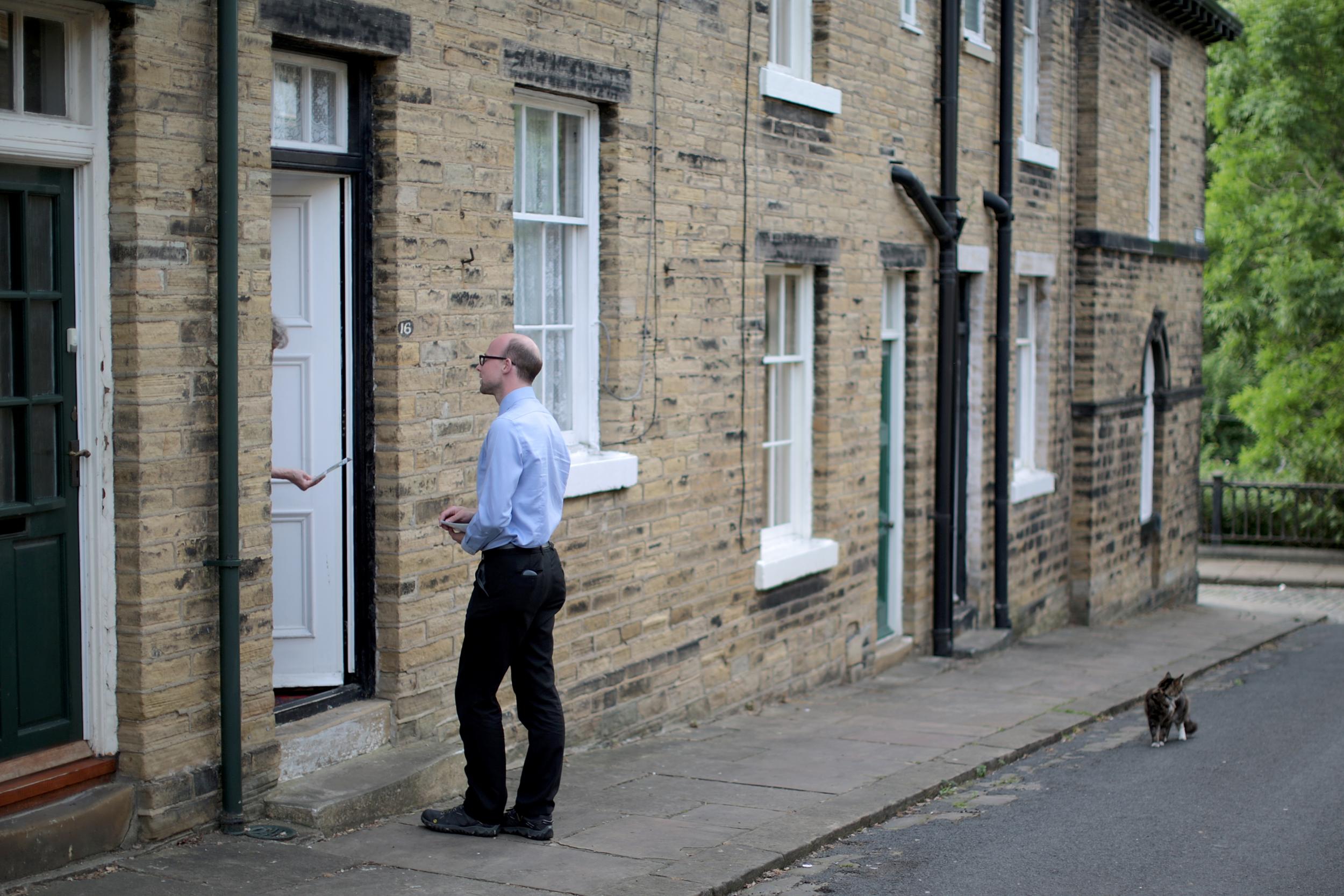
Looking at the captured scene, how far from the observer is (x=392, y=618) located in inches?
275

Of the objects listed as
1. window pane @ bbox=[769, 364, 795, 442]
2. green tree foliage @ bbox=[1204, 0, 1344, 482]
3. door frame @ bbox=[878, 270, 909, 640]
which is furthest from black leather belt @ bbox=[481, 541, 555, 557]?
green tree foliage @ bbox=[1204, 0, 1344, 482]

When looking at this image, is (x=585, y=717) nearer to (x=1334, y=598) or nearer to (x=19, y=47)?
(x=19, y=47)

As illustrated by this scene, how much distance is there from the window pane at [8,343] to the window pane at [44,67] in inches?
28.8

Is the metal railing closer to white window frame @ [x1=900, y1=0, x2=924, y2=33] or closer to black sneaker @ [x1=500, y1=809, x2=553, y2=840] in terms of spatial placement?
white window frame @ [x1=900, y1=0, x2=924, y2=33]

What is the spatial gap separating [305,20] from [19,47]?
1207 mm

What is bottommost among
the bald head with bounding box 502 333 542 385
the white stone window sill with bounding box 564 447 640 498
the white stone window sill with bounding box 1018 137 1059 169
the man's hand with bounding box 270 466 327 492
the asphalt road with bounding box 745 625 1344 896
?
the asphalt road with bounding box 745 625 1344 896

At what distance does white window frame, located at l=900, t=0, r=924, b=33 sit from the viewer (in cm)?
1247

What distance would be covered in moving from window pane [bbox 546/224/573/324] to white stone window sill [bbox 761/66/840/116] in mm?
2349

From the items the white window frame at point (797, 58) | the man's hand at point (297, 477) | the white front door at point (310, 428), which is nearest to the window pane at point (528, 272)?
the white front door at point (310, 428)

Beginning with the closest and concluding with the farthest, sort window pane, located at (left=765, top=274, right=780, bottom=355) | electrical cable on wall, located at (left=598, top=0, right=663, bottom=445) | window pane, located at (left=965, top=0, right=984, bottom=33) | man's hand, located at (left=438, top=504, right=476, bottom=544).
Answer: man's hand, located at (left=438, top=504, right=476, bottom=544) → electrical cable on wall, located at (left=598, top=0, right=663, bottom=445) → window pane, located at (left=765, top=274, right=780, bottom=355) → window pane, located at (left=965, top=0, right=984, bottom=33)

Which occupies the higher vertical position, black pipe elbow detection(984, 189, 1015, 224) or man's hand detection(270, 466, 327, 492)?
black pipe elbow detection(984, 189, 1015, 224)

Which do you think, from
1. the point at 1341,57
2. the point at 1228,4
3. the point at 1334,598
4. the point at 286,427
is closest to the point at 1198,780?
Result: the point at 286,427

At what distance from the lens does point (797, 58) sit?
10.9 m

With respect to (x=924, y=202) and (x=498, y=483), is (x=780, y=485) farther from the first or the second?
(x=498, y=483)
